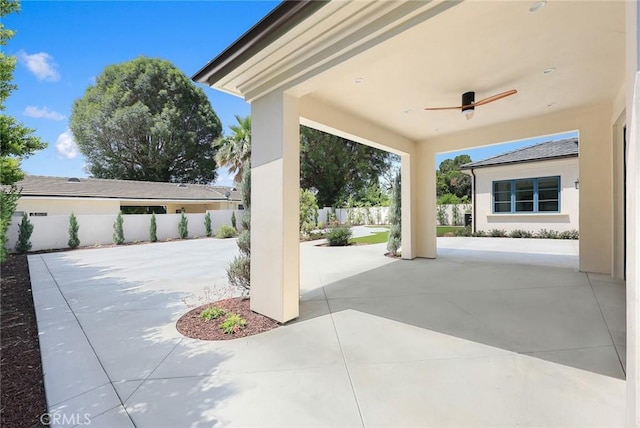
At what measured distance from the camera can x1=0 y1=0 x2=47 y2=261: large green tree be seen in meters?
4.59

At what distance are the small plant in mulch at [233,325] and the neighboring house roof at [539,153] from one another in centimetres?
1463

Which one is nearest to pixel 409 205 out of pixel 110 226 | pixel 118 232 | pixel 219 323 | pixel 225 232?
pixel 219 323

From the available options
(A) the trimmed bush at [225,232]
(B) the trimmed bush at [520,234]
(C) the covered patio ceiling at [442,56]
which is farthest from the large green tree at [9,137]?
(B) the trimmed bush at [520,234]

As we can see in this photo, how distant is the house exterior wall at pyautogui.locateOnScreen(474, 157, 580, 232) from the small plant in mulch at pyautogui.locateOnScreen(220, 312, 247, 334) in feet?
48.0

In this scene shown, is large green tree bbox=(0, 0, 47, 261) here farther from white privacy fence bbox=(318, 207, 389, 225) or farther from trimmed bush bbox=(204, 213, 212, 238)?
white privacy fence bbox=(318, 207, 389, 225)

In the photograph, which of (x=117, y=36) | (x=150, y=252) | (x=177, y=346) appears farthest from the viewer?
(x=150, y=252)

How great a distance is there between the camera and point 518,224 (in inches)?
→ 549

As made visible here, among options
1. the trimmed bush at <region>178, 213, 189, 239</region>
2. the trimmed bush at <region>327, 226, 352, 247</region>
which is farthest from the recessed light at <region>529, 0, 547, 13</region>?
the trimmed bush at <region>178, 213, 189, 239</region>

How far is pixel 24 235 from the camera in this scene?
1159 cm

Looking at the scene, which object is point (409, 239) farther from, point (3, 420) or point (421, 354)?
point (3, 420)

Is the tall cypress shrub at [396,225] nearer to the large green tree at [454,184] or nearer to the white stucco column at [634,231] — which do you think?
the white stucco column at [634,231]

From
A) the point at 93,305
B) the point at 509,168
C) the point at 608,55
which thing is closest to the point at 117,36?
the point at 93,305

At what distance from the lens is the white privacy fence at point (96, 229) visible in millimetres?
12344

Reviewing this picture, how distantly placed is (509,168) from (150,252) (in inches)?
667
